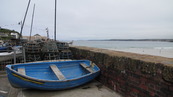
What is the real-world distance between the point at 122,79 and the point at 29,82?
2.42 metres

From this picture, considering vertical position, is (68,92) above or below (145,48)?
above

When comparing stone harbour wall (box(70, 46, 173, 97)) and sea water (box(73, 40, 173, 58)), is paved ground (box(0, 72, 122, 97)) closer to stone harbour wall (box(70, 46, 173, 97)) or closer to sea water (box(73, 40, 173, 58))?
stone harbour wall (box(70, 46, 173, 97))

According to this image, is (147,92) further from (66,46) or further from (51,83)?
(66,46)

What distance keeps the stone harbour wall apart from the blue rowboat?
46 centimetres

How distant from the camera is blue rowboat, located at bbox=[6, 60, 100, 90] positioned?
109 inches

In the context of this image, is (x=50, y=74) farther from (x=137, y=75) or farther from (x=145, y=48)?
(x=145, y=48)

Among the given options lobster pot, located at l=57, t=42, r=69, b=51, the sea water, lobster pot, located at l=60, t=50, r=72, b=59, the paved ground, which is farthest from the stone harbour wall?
the sea water

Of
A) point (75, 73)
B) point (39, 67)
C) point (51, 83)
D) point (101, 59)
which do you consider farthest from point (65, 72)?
point (101, 59)

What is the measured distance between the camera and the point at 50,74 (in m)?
3.75

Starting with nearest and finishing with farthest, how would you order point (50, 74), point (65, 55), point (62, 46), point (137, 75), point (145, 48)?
point (137, 75) → point (50, 74) → point (65, 55) → point (62, 46) → point (145, 48)

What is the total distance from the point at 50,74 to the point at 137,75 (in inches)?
108

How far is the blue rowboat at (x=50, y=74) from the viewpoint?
2.76m

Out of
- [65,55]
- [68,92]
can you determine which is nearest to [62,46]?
[65,55]

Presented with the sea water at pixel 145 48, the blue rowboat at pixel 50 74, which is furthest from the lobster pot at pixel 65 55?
the sea water at pixel 145 48
